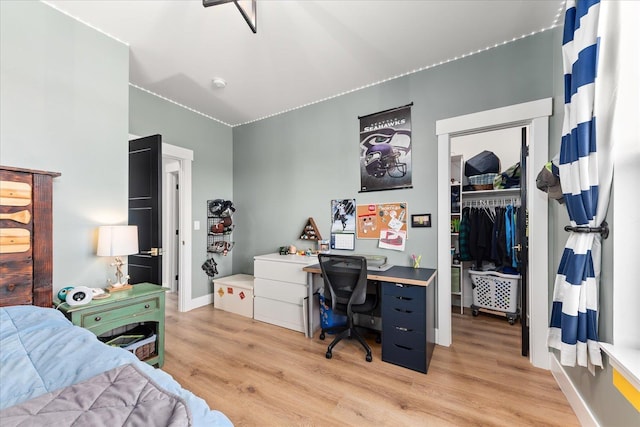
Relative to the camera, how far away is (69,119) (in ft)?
6.35

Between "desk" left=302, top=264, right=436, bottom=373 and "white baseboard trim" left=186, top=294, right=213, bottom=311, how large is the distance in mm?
2594

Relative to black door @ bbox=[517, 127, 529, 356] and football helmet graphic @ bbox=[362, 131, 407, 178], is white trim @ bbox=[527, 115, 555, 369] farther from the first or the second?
football helmet graphic @ bbox=[362, 131, 407, 178]

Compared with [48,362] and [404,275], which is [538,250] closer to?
[404,275]

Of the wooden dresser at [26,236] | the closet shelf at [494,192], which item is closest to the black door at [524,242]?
the closet shelf at [494,192]

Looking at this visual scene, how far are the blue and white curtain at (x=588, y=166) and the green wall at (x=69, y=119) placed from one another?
321 cm

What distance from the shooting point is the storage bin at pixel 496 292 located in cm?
302

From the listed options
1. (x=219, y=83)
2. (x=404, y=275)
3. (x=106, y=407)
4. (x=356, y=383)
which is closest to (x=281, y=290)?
(x=356, y=383)

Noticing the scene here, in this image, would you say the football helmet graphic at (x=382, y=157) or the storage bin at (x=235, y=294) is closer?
the football helmet graphic at (x=382, y=157)

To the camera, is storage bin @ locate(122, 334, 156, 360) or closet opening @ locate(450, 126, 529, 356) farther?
closet opening @ locate(450, 126, 529, 356)

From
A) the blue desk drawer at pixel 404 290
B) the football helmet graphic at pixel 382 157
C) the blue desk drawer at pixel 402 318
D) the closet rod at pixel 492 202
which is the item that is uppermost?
the football helmet graphic at pixel 382 157

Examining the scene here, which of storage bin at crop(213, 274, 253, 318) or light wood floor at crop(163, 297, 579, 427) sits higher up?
storage bin at crop(213, 274, 253, 318)

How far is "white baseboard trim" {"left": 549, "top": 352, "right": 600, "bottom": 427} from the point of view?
1447 millimetres

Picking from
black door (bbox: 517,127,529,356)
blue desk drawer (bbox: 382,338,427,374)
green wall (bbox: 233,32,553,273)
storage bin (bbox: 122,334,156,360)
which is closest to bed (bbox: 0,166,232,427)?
storage bin (bbox: 122,334,156,360)

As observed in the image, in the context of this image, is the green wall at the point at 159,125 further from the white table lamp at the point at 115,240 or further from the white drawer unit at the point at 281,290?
the white drawer unit at the point at 281,290
